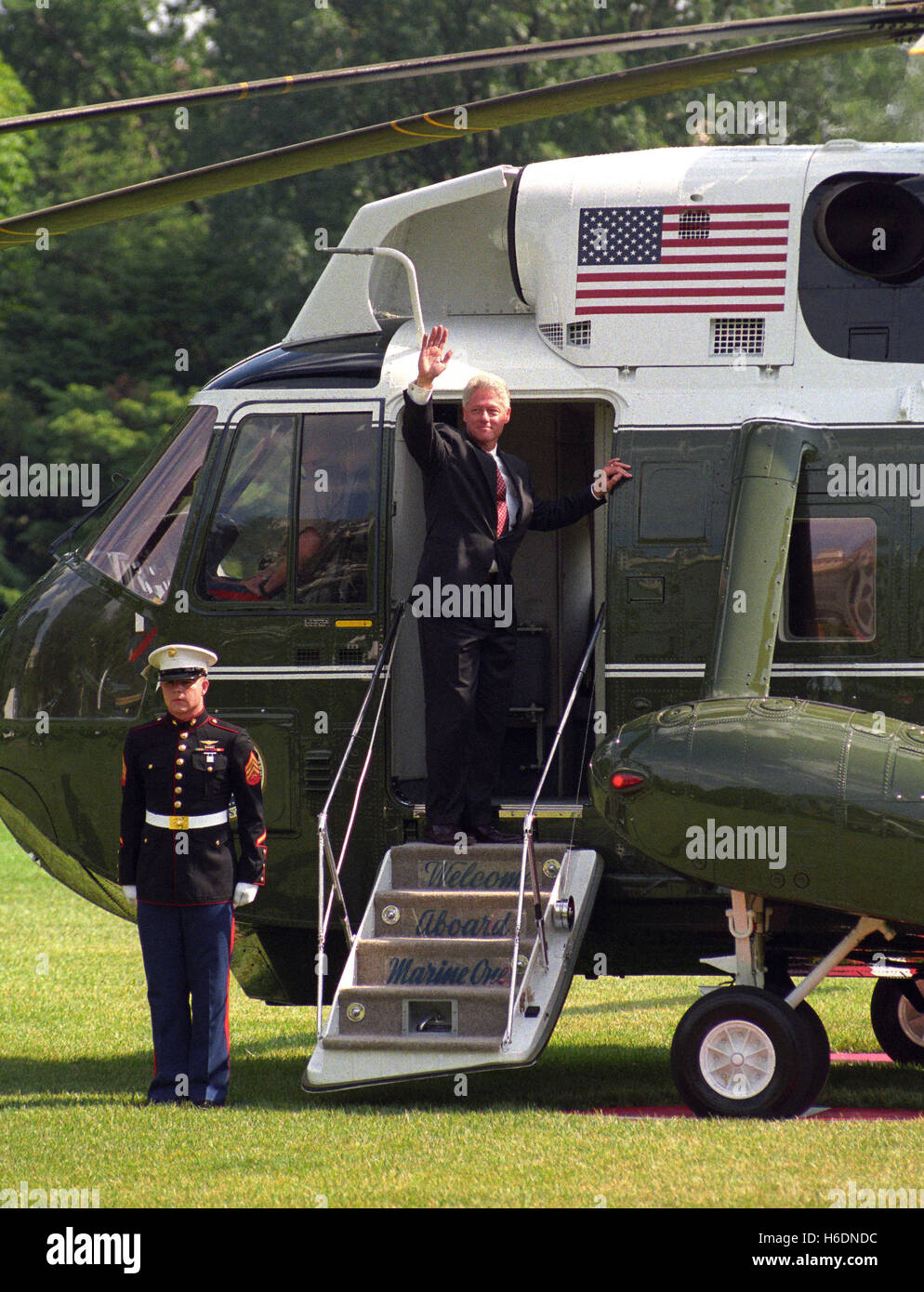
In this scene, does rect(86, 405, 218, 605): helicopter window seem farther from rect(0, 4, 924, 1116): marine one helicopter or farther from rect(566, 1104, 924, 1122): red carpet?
rect(566, 1104, 924, 1122): red carpet

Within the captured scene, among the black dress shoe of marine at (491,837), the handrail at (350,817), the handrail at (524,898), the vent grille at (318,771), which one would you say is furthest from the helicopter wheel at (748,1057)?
the vent grille at (318,771)

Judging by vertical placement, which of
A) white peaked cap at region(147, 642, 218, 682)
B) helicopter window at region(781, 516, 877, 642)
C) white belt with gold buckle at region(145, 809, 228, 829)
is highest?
helicopter window at region(781, 516, 877, 642)

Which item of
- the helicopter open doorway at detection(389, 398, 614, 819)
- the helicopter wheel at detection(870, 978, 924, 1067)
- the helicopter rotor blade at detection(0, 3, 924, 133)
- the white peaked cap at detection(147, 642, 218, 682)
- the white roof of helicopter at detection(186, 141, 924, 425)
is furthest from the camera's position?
the helicopter wheel at detection(870, 978, 924, 1067)

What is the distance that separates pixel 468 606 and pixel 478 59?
103 inches

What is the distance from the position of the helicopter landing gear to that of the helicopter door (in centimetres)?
223

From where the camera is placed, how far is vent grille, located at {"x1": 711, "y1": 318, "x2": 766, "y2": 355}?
26.8 feet

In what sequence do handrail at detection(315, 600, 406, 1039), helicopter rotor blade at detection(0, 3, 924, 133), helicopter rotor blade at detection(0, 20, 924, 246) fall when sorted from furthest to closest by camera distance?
handrail at detection(315, 600, 406, 1039)
helicopter rotor blade at detection(0, 20, 924, 246)
helicopter rotor blade at detection(0, 3, 924, 133)

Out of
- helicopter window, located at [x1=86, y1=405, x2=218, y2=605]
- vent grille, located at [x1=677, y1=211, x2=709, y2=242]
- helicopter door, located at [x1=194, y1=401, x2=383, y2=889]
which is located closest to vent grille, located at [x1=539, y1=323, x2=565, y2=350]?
vent grille, located at [x1=677, y1=211, x2=709, y2=242]

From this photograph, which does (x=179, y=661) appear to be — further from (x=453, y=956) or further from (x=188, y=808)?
(x=453, y=956)

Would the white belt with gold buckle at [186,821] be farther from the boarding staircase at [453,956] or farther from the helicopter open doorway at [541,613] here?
the helicopter open doorway at [541,613]

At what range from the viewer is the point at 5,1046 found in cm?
953

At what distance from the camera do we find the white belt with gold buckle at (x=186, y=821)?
7.52 metres

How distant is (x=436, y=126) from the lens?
6777 mm
